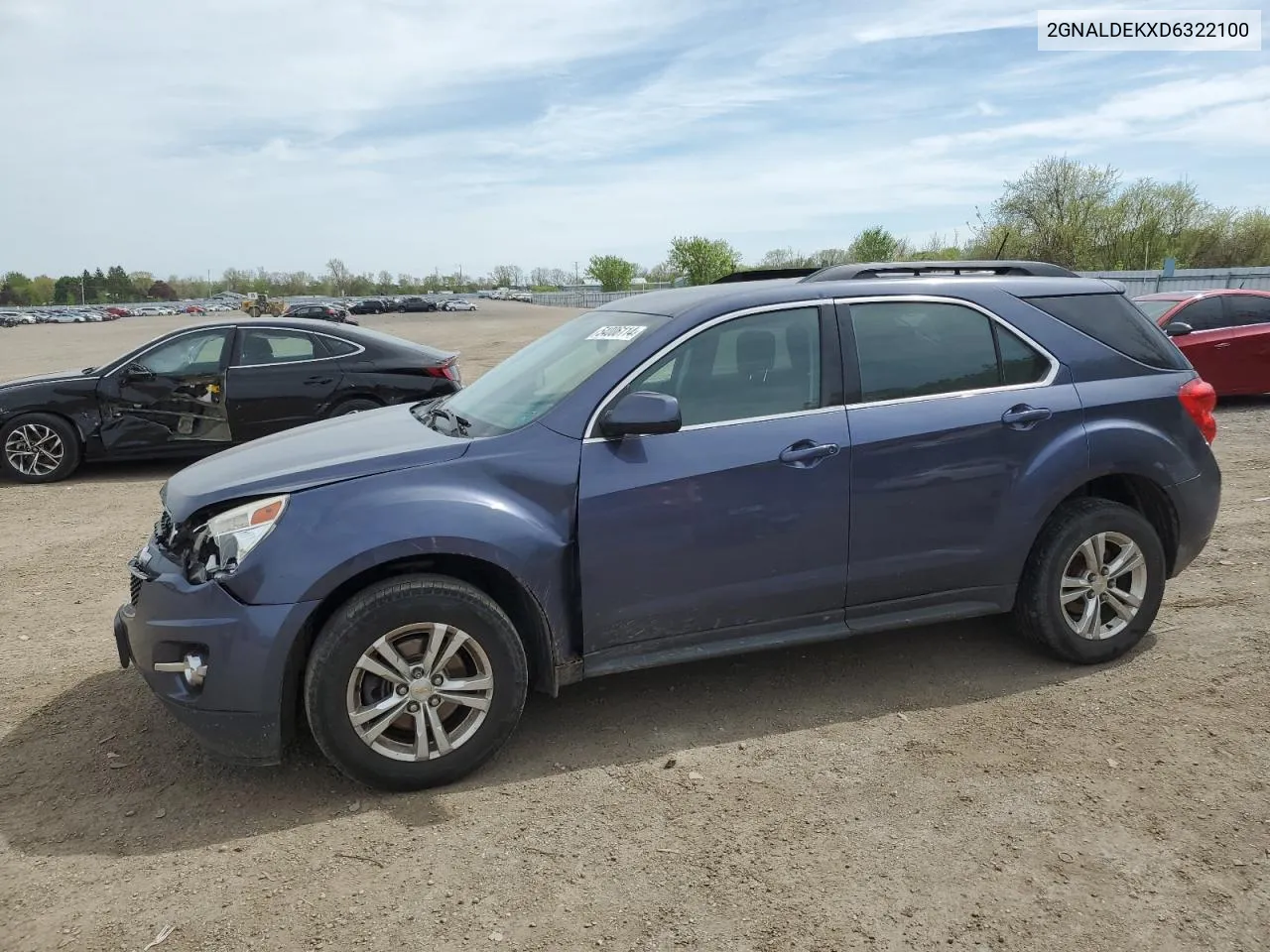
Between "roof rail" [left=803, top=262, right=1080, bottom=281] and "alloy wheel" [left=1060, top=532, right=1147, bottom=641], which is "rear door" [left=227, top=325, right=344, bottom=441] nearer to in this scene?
"roof rail" [left=803, top=262, right=1080, bottom=281]

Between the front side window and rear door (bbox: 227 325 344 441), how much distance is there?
6.45 metres

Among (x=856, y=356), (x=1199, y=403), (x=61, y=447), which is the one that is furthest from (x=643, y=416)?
(x=61, y=447)

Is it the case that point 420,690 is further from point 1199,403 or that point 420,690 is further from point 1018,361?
point 1199,403

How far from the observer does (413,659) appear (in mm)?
3248

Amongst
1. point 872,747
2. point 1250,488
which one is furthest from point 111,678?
point 1250,488

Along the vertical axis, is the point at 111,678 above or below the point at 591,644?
below

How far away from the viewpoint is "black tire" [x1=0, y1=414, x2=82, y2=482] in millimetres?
8625

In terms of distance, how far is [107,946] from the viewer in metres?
2.54

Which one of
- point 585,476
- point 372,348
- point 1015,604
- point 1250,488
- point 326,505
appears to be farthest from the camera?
point 372,348

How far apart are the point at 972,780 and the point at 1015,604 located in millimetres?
1191

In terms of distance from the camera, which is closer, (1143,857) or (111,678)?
(1143,857)

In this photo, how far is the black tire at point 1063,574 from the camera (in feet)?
13.5

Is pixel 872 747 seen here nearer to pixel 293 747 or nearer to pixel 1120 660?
pixel 1120 660

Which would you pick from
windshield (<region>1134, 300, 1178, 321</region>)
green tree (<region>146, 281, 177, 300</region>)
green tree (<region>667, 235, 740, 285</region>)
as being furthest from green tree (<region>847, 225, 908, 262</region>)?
green tree (<region>146, 281, 177, 300</region>)
